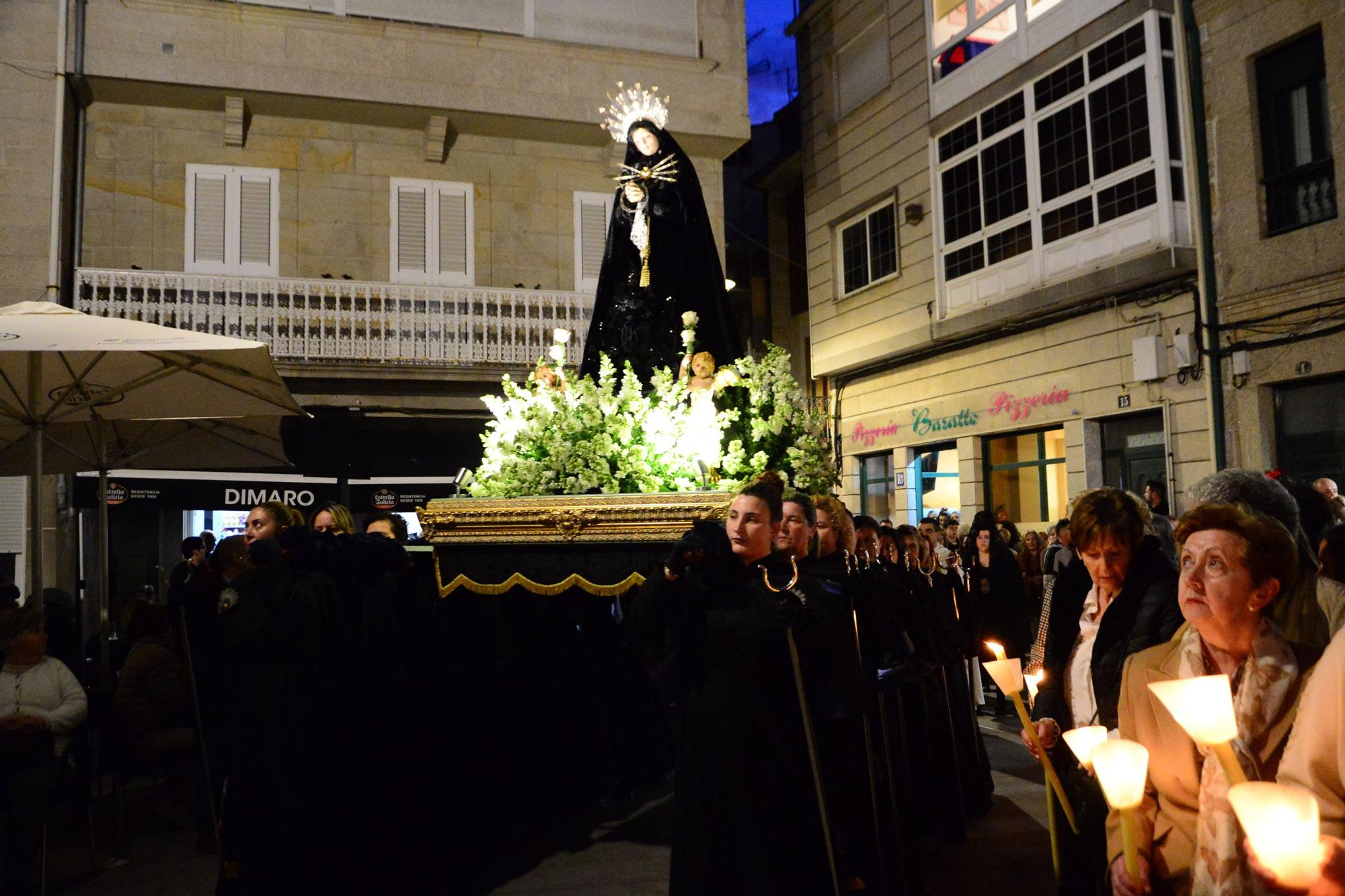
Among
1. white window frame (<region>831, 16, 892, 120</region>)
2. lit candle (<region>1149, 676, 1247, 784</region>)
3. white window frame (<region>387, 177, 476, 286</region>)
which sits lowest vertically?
lit candle (<region>1149, 676, 1247, 784</region>)

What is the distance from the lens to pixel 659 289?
21.0 feet

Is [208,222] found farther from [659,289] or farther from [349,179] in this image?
[659,289]

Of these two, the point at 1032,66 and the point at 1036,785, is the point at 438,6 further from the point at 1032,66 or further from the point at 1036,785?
the point at 1036,785

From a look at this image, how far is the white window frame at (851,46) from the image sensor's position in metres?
18.9

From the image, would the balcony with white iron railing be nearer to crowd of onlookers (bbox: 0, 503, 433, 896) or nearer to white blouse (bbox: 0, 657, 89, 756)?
crowd of onlookers (bbox: 0, 503, 433, 896)

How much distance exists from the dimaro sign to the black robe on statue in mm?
10281

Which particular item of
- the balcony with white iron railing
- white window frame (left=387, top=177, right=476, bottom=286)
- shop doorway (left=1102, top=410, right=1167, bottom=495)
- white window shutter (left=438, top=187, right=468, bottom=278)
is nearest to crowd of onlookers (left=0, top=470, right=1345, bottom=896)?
the balcony with white iron railing

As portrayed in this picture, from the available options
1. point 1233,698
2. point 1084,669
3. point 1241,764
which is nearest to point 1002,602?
point 1084,669

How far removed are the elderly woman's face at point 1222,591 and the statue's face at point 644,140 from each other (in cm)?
488

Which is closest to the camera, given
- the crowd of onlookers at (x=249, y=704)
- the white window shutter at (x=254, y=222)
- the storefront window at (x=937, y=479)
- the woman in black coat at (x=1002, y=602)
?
the crowd of onlookers at (x=249, y=704)

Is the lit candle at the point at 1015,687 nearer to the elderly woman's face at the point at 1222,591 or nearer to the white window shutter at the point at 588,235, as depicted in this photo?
the elderly woman's face at the point at 1222,591

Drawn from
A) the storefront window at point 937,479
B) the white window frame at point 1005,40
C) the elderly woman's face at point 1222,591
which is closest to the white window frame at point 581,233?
the white window frame at point 1005,40

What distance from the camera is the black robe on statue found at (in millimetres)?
6363

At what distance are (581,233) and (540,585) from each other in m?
11.4
